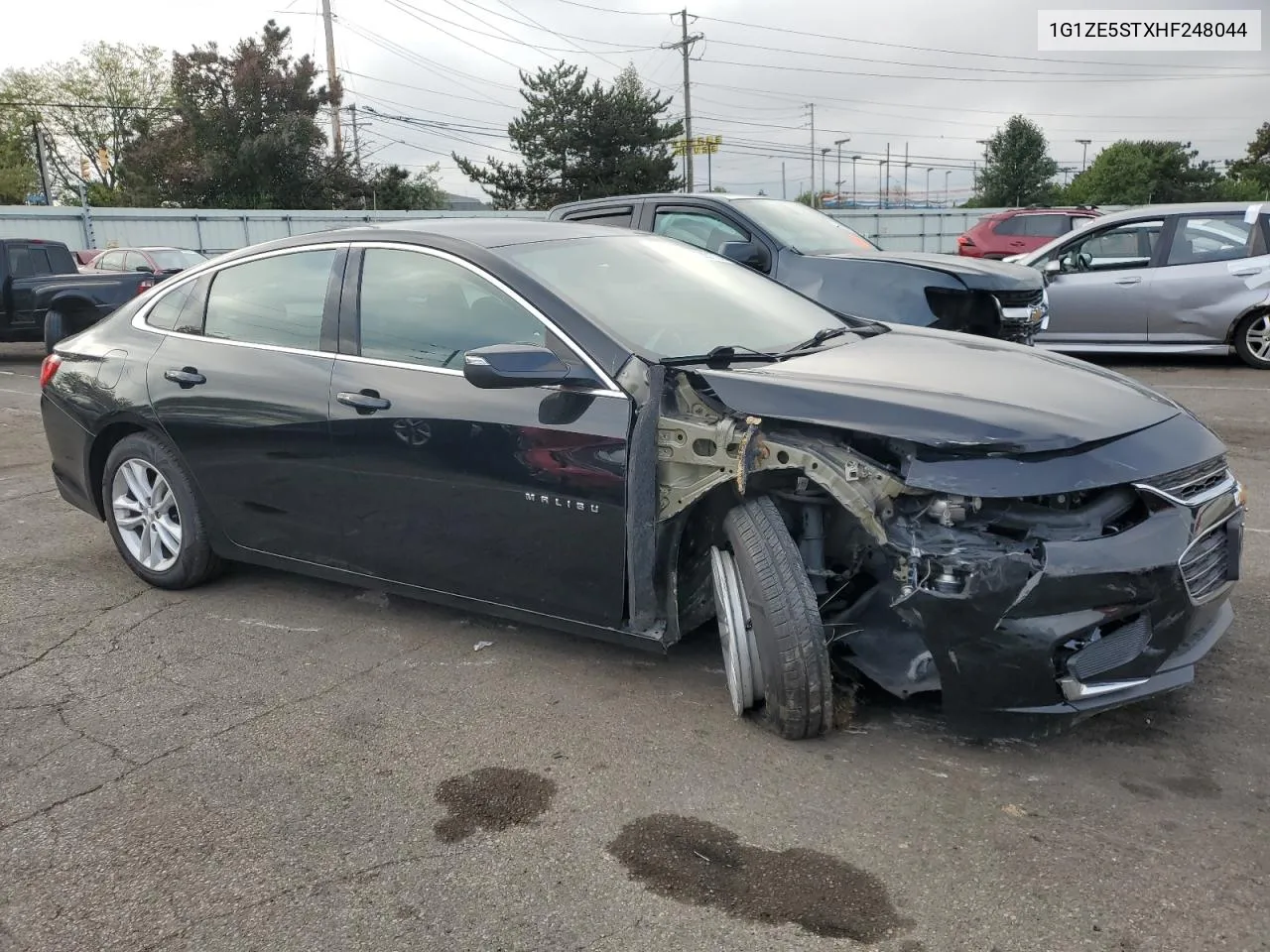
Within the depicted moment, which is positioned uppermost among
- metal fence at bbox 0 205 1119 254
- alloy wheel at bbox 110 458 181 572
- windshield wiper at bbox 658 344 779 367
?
metal fence at bbox 0 205 1119 254

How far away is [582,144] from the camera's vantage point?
49844 mm

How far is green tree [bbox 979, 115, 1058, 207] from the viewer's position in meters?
67.3

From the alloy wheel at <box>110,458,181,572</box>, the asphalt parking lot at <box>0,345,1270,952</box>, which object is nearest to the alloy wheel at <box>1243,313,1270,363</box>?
the asphalt parking lot at <box>0,345,1270,952</box>

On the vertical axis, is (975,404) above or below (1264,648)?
above

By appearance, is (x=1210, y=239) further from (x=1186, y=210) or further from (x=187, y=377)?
(x=187, y=377)

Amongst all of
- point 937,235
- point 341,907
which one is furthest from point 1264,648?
point 937,235

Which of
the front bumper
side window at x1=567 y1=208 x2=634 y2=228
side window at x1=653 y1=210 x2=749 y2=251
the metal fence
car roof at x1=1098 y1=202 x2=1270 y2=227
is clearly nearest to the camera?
the front bumper

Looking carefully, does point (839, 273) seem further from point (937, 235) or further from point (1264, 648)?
point (937, 235)

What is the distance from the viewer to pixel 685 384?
3357mm

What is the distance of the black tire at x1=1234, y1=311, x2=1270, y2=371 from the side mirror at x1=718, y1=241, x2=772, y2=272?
5.44 metres

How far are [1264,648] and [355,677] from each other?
327cm

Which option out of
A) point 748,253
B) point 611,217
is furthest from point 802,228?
point 611,217

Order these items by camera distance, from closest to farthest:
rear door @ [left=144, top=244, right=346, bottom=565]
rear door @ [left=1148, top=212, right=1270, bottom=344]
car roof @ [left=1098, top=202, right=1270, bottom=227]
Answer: rear door @ [left=144, top=244, right=346, bottom=565]
rear door @ [left=1148, top=212, right=1270, bottom=344]
car roof @ [left=1098, top=202, right=1270, bottom=227]

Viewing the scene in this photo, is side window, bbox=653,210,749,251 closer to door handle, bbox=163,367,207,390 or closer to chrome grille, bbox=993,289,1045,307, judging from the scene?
chrome grille, bbox=993,289,1045,307
